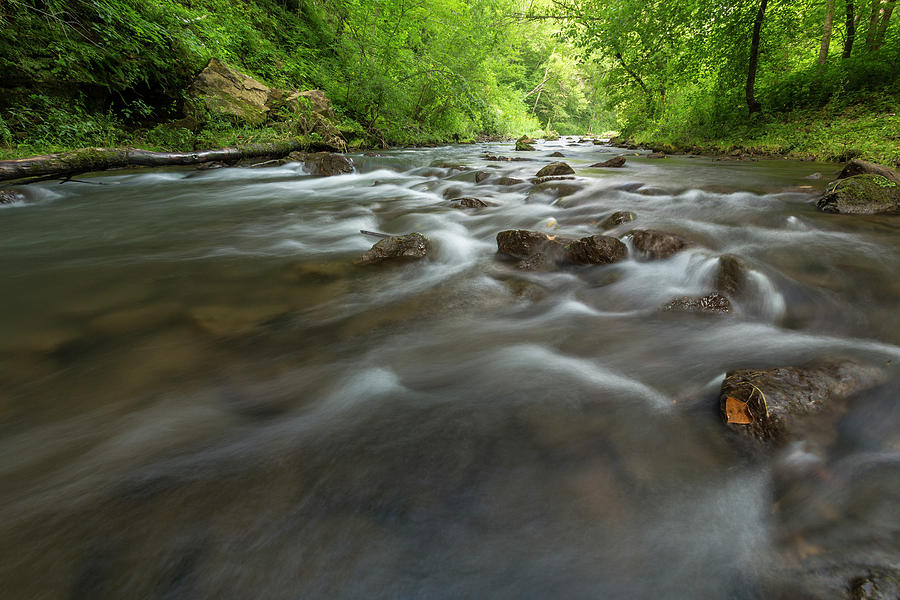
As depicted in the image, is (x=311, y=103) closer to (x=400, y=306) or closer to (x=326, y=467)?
(x=400, y=306)

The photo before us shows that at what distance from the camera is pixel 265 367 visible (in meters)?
2.11

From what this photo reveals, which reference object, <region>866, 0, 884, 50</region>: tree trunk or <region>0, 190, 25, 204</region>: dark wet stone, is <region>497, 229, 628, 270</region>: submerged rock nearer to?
<region>0, 190, 25, 204</region>: dark wet stone

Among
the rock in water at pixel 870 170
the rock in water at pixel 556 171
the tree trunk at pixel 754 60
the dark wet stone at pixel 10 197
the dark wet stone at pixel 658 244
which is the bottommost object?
the dark wet stone at pixel 658 244

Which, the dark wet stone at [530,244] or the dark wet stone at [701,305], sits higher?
the dark wet stone at [530,244]

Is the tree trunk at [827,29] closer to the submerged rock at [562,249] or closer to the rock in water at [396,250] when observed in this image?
the submerged rock at [562,249]

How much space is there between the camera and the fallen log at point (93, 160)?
5410mm

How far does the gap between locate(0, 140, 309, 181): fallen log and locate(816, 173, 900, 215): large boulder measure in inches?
393

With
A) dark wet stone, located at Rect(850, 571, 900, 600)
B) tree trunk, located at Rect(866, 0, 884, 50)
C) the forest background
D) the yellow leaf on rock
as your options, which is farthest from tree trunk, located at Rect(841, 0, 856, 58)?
dark wet stone, located at Rect(850, 571, 900, 600)

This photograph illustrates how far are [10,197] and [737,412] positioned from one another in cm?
926

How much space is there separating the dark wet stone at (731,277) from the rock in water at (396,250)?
2383mm

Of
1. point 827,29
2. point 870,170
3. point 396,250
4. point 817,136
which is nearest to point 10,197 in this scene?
point 396,250

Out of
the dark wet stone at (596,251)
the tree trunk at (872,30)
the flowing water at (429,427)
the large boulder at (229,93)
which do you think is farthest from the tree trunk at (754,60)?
the large boulder at (229,93)

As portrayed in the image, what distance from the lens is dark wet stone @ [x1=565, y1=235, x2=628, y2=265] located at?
10.8 feet

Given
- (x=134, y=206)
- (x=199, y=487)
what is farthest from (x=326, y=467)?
(x=134, y=206)
